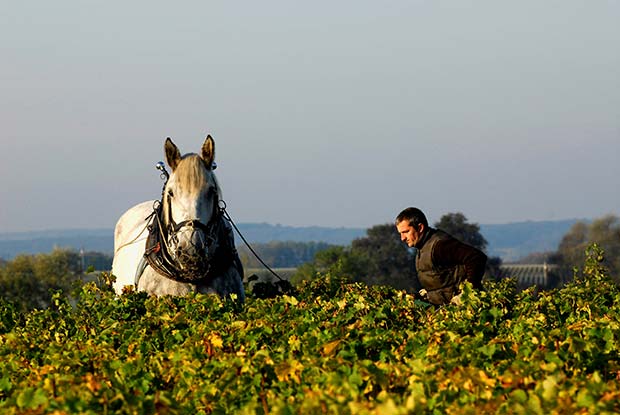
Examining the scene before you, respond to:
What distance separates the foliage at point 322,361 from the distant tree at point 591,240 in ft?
400

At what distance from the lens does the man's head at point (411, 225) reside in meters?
12.4

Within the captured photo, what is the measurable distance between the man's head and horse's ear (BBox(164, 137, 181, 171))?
2.85 meters

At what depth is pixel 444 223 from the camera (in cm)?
12794

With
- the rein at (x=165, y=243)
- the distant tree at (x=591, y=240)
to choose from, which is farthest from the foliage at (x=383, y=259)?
the rein at (x=165, y=243)

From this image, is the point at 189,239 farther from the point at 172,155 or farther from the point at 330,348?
the point at 330,348

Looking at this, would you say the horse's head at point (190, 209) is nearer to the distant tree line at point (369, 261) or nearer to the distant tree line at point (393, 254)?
the distant tree line at point (369, 261)

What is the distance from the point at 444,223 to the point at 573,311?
117 metres

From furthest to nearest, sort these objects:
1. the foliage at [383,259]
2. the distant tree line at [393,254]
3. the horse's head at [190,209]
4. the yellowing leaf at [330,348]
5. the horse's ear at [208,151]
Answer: the distant tree line at [393,254] < the foliage at [383,259] < the horse's ear at [208,151] < the horse's head at [190,209] < the yellowing leaf at [330,348]

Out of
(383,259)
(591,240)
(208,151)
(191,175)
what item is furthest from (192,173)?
(591,240)

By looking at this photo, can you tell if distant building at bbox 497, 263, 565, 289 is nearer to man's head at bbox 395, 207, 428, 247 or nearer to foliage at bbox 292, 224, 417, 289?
foliage at bbox 292, 224, 417, 289

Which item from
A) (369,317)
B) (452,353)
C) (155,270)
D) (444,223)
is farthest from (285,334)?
(444,223)

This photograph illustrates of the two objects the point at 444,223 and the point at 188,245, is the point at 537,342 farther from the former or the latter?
the point at 444,223

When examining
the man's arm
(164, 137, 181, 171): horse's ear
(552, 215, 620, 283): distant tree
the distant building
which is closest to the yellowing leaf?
the man's arm

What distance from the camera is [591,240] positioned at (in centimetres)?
15262
